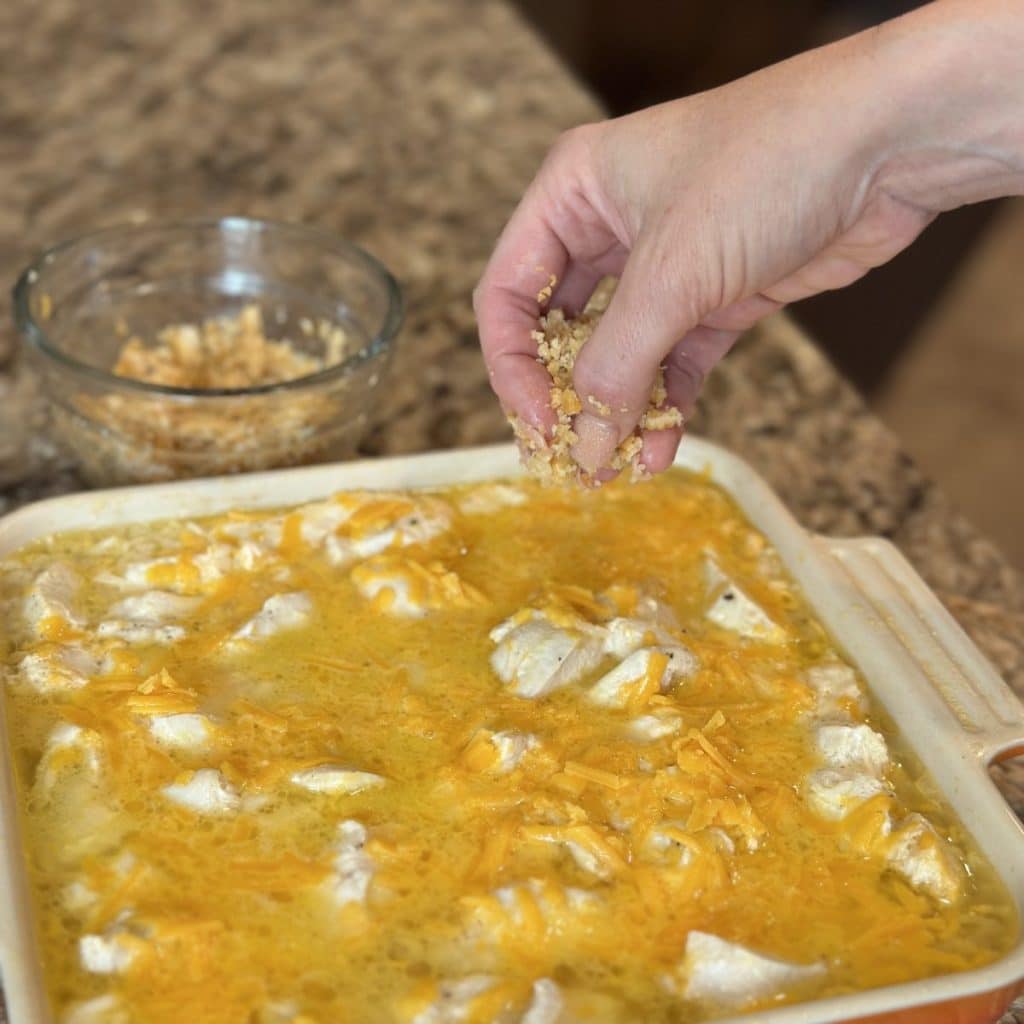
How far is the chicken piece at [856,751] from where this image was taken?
1362 mm

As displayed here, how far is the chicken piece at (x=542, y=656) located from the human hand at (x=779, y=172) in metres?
0.18

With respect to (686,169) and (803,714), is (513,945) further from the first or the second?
(686,169)

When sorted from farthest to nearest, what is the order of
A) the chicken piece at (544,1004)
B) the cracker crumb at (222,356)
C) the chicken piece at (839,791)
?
1. the cracker crumb at (222,356)
2. the chicken piece at (839,791)
3. the chicken piece at (544,1004)

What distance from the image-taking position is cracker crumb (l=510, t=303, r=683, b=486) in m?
1.48

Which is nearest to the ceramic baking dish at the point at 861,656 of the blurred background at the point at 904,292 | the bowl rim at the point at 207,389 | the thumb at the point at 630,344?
the bowl rim at the point at 207,389

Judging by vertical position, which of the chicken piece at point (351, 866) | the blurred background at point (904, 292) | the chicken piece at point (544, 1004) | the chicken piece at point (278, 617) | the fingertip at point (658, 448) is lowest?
the blurred background at point (904, 292)

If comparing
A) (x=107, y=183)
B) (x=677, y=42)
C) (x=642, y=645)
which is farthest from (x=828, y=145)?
(x=677, y=42)

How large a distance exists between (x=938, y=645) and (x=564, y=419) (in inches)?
18.9

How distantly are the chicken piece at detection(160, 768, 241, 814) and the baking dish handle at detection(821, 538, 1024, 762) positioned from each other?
724 millimetres

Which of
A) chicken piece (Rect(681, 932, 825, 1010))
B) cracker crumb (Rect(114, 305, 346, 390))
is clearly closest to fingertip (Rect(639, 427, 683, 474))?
chicken piece (Rect(681, 932, 825, 1010))

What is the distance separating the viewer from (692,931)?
1180mm

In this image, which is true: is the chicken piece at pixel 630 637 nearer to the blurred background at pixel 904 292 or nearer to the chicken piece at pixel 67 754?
the chicken piece at pixel 67 754

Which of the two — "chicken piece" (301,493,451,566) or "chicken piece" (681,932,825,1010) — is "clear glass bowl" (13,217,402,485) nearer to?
"chicken piece" (301,493,451,566)

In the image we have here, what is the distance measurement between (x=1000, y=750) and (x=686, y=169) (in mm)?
646
